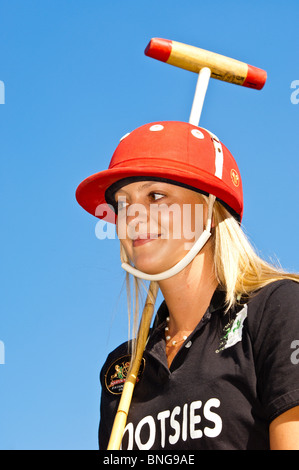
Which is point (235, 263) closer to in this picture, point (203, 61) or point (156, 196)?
point (156, 196)

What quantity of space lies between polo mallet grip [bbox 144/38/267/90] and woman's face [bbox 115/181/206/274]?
179cm

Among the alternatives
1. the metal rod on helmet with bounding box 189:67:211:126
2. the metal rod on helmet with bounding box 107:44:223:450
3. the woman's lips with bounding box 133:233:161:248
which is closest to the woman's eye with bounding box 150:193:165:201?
the woman's lips with bounding box 133:233:161:248

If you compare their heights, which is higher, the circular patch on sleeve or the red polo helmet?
the red polo helmet

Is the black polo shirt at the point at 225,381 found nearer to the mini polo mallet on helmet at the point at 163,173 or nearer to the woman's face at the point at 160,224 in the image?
the mini polo mallet on helmet at the point at 163,173

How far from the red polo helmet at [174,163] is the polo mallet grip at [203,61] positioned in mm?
1252

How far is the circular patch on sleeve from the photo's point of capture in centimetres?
539

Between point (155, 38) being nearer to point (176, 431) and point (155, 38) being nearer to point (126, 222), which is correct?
point (126, 222)

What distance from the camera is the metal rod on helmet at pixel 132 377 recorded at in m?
4.89

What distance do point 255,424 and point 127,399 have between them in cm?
112

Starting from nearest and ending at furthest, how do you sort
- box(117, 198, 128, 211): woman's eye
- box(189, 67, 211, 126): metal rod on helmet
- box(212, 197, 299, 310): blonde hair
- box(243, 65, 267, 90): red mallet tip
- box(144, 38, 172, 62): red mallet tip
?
1. box(212, 197, 299, 310): blonde hair
2. box(117, 198, 128, 211): woman's eye
3. box(189, 67, 211, 126): metal rod on helmet
4. box(144, 38, 172, 62): red mallet tip
5. box(243, 65, 267, 90): red mallet tip

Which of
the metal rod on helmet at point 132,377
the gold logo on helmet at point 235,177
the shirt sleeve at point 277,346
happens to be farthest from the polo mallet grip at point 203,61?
the shirt sleeve at point 277,346

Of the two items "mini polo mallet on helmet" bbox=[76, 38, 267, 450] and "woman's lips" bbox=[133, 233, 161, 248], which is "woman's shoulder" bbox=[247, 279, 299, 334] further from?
"woman's lips" bbox=[133, 233, 161, 248]
